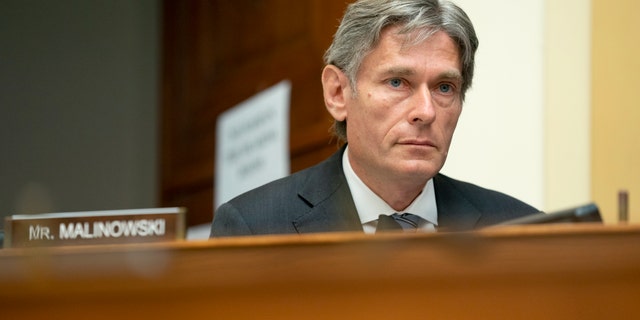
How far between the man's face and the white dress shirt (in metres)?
0.05

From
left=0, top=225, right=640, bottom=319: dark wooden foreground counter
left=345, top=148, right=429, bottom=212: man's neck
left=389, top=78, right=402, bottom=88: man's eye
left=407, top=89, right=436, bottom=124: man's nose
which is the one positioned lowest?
left=0, top=225, right=640, bottom=319: dark wooden foreground counter

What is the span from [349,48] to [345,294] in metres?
1.00

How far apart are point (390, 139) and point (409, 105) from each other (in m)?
0.07

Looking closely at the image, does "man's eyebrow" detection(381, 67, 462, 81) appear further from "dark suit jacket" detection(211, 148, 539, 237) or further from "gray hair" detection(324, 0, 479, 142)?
"dark suit jacket" detection(211, 148, 539, 237)

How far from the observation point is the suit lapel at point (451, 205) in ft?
6.22

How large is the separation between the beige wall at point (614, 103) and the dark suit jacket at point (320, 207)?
0.40 m

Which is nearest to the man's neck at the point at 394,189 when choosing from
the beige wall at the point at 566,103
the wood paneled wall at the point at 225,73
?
the beige wall at the point at 566,103

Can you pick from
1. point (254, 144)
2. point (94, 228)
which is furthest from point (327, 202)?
point (254, 144)

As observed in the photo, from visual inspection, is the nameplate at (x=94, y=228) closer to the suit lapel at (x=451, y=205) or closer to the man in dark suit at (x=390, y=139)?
the man in dark suit at (x=390, y=139)

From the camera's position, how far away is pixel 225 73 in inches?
166

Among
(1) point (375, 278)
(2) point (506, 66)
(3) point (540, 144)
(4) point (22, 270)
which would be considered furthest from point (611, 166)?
(4) point (22, 270)

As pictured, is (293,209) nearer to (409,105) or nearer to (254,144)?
(409,105)

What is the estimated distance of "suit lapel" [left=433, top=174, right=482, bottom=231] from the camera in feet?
6.22

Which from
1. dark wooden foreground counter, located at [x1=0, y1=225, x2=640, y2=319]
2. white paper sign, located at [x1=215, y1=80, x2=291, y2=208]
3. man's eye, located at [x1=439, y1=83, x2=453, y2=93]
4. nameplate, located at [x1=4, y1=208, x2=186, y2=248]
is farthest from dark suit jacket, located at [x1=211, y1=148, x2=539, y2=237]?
white paper sign, located at [x1=215, y1=80, x2=291, y2=208]
